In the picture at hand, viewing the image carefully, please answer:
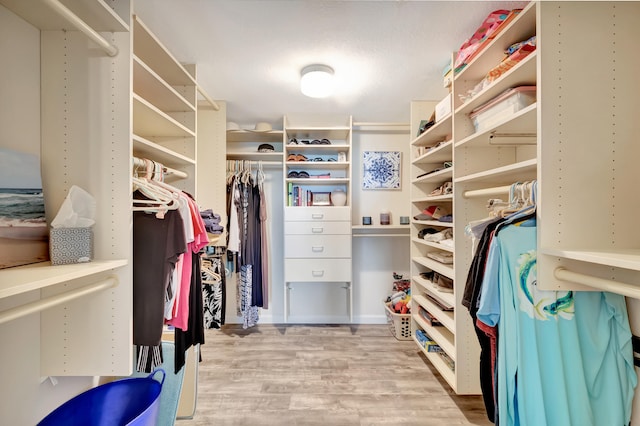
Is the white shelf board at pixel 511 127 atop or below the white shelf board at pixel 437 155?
below

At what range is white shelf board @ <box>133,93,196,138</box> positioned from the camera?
1.22 metres

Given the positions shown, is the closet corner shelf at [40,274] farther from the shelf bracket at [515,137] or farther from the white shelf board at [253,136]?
the white shelf board at [253,136]

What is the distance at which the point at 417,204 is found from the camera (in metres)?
2.37

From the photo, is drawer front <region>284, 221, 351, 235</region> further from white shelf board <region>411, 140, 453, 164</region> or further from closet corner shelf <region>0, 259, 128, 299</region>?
closet corner shelf <region>0, 259, 128, 299</region>

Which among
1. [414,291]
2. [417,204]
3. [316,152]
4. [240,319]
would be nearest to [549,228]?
[417,204]

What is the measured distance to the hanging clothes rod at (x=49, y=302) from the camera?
67 centimetres

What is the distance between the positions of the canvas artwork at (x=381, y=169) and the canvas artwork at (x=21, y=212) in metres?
2.58

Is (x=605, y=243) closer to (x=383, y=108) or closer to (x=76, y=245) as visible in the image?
(x=76, y=245)

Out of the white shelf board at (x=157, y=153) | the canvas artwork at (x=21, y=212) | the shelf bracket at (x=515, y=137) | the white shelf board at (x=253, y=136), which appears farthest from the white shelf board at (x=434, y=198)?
the canvas artwork at (x=21, y=212)

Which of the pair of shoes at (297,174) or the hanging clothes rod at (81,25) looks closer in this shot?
the hanging clothes rod at (81,25)

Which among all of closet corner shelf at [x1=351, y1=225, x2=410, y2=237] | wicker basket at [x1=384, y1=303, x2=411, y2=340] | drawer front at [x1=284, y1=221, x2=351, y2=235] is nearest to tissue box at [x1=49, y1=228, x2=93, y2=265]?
drawer front at [x1=284, y1=221, x2=351, y2=235]

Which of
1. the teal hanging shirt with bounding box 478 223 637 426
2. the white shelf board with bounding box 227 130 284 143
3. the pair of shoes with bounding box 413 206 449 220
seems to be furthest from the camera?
the white shelf board with bounding box 227 130 284 143

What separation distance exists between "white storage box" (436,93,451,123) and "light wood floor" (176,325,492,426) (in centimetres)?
188

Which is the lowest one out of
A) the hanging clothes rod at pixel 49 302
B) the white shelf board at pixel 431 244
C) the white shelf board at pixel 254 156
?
the hanging clothes rod at pixel 49 302
